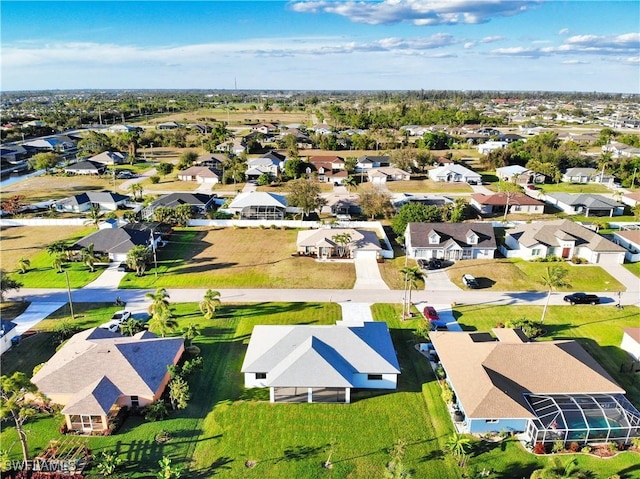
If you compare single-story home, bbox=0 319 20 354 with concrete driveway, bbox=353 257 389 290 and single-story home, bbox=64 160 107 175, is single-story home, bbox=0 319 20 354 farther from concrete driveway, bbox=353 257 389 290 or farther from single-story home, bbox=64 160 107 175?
single-story home, bbox=64 160 107 175

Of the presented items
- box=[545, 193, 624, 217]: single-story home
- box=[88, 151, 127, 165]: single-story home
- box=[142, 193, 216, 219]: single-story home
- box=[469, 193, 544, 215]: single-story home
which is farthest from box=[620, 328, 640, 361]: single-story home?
box=[88, 151, 127, 165]: single-story home

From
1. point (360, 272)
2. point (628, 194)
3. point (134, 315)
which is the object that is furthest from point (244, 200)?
point (628, 194)

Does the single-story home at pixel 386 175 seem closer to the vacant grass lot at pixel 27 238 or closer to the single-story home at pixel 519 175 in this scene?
the single-story home at pixel 519 175

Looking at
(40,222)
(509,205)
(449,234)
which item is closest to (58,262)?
(40,222)

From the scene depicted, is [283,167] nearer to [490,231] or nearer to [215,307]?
[490,231]

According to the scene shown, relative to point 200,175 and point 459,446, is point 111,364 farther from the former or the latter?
point 200,175

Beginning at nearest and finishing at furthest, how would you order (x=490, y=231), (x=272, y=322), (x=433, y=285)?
1. (x=272, y=322)
2. (x=433, y=285)
3. (x=490, y=231)
